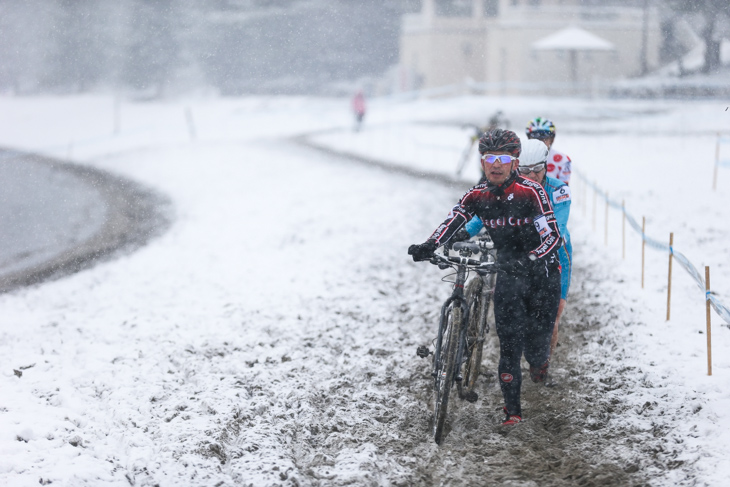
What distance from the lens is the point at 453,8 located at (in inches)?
1997

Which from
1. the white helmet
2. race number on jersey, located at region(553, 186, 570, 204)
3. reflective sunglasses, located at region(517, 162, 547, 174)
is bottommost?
race number on jersey, located at region(553, 186, 570, 204)

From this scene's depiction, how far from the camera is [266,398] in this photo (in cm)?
597

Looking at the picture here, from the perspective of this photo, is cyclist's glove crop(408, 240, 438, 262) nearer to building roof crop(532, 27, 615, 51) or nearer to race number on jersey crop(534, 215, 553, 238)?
race number on jersey crop(534, 215, 553, 238)

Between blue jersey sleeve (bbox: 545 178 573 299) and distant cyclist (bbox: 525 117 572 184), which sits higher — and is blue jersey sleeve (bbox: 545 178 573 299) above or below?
below

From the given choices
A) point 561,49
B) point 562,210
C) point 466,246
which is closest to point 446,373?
point 466,246

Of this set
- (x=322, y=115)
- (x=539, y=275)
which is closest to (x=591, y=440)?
(x=539, y=275)

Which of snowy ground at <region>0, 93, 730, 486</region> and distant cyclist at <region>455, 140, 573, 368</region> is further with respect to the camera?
distant cyclist at <region>455, 140, 573, 368</region>

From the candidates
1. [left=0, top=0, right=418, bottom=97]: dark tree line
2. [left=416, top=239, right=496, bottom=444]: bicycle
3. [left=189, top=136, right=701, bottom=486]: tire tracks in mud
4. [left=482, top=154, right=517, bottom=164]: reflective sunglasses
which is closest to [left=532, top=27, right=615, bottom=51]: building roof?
[left=0, top=0, right=418, bottom=97]: dark tree line

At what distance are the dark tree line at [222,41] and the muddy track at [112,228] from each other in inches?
1215

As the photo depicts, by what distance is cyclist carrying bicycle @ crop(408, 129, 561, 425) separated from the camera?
16.1 ft

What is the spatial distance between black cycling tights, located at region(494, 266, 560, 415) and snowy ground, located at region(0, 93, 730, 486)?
0.42 metres

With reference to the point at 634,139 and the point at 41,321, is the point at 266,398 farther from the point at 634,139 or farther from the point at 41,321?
the point at 634,139

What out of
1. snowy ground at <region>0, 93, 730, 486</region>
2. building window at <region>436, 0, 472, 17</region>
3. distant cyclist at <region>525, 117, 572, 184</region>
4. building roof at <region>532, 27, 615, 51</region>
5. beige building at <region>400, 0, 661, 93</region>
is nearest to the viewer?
snowy ground at <region>0, 93, 730, 486</region>

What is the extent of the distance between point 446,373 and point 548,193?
1.91 meters
